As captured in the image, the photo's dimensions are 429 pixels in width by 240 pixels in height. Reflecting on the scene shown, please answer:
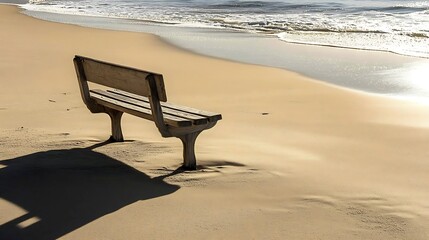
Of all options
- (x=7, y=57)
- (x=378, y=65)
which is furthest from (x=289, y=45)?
(x=7, y=57)

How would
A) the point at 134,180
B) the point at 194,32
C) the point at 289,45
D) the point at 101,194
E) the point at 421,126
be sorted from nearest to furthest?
the point at 101,194 → the point at 134,180 → the point at 421,126 → the point at 289,45 → the point at 194,32

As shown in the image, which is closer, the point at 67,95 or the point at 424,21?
the point at 67,95

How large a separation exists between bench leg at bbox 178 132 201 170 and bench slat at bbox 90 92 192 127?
0.19 m

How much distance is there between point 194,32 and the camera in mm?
17984

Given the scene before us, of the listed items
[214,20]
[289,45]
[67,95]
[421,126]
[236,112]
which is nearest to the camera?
[421,126]

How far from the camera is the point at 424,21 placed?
20.6 meters

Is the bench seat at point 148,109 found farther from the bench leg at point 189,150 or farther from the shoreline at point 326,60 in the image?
the shoreline at point 326,60

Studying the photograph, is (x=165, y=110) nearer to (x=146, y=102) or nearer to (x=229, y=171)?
(x=146, y=102)

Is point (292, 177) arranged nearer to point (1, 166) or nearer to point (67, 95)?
point (1, 166)

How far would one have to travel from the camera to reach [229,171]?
4.70 metres

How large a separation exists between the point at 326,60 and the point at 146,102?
7.47 m

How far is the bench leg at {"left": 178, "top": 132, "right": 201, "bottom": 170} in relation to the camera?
4609mm

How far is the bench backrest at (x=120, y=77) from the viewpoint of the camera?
4.29 m

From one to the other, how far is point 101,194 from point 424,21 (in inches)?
736
